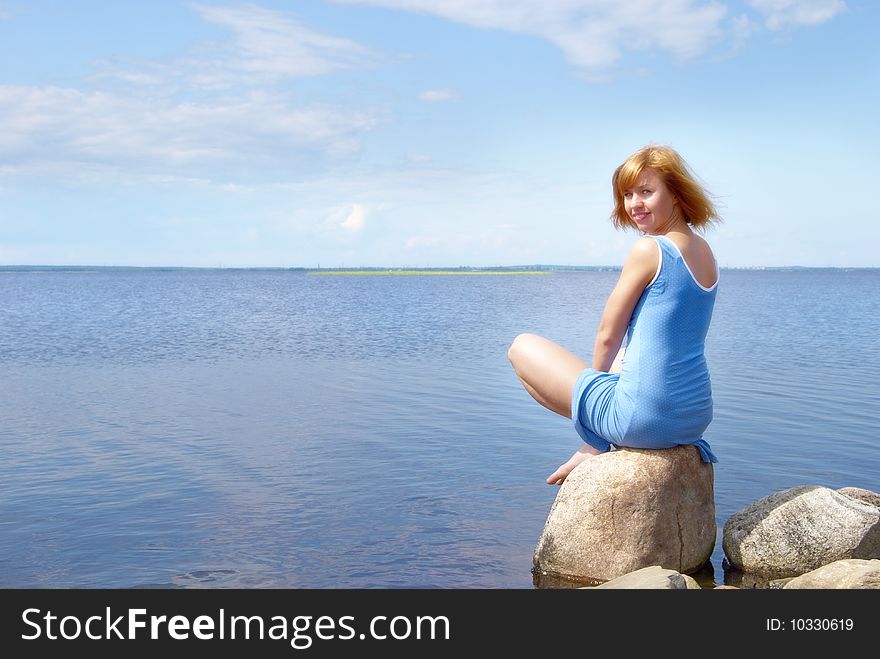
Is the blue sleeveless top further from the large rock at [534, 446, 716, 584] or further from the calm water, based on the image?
the calm water

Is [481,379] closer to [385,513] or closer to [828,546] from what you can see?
[385,513]

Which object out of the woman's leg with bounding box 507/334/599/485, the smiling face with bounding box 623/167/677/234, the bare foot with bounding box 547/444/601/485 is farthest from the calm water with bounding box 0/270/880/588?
the smiling face with bounding box 623/167/677/234

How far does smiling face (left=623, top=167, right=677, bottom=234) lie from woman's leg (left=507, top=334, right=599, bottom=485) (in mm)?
980

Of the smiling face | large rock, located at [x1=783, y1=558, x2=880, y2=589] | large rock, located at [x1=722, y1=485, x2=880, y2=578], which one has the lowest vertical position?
large rock, located at [x1=783, y1=558, x2=880, y2=589]

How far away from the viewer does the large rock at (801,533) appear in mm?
5637

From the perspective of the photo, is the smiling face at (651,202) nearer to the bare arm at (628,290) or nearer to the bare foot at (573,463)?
the bare arm at (628,290)

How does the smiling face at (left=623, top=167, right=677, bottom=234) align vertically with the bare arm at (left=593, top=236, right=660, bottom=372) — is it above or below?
above

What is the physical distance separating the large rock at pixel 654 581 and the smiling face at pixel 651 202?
2120 millimetres

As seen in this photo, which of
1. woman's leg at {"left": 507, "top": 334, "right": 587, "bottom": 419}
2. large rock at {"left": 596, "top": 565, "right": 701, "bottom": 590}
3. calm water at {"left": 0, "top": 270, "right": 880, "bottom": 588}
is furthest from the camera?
calm water at {"left": 0, "top": 270, "right": 880, "bottom": 588}

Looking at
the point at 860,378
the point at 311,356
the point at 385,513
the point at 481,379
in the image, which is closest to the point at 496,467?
the point at 385,513

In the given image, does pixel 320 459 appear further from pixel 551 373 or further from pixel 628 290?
pixel 628 290

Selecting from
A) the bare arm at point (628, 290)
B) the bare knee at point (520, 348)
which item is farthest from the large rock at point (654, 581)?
the bare knee at point (520, 348)

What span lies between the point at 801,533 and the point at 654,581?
154 cm

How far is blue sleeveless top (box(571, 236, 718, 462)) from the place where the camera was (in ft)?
17.7
